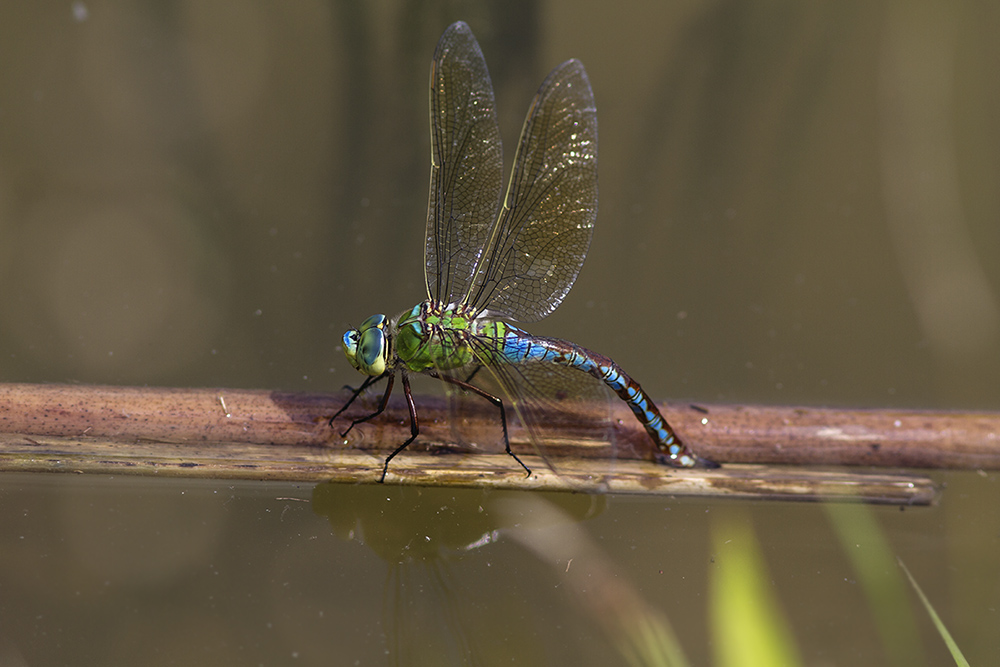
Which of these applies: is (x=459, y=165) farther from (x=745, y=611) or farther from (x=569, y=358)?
(x=745, y=611)

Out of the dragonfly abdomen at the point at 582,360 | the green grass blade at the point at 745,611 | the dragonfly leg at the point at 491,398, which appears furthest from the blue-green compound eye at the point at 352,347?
the green grass blade at the point at 745,611

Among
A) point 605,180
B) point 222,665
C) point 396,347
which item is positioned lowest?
point 222,665

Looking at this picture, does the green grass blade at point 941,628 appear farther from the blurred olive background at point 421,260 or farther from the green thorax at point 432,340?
the green thorax at point 432,340

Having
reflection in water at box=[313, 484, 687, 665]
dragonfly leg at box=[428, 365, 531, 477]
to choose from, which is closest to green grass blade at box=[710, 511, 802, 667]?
reflection in water at box=[313, 484, 687, 665]

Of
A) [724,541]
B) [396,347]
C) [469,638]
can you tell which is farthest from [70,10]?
[724,541]

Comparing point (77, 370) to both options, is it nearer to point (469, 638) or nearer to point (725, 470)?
point (469, 638)
